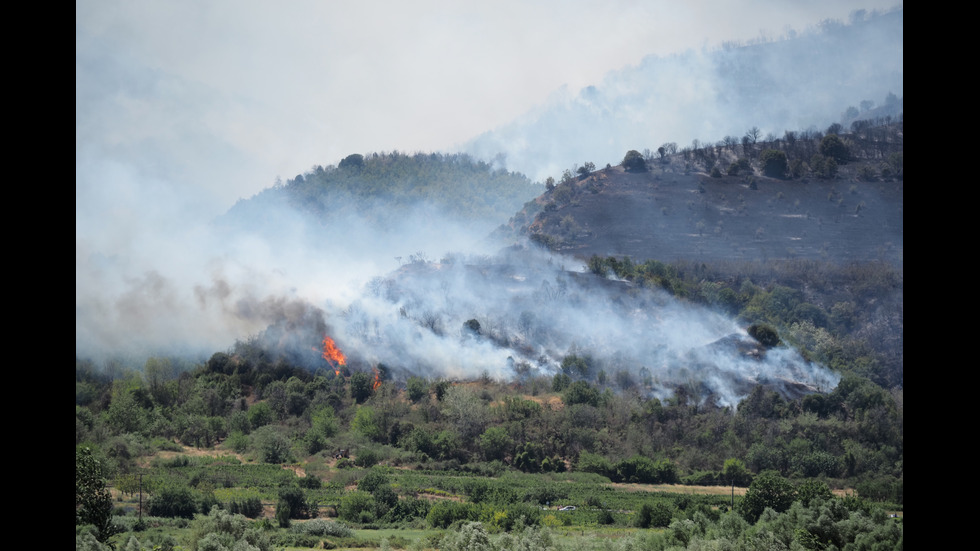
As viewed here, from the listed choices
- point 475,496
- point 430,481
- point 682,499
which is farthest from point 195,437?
point 682,499

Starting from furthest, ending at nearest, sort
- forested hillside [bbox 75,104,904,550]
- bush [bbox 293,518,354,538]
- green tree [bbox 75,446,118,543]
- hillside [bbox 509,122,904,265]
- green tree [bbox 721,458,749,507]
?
hillside [bbox 509,122,904,265]
green tree [bbox 721,458,749,507]
forested hillside [bbox 75,104,904,550]
bush [bbox 293,518,354,538]
green tree [bbox 75,446,118,543]

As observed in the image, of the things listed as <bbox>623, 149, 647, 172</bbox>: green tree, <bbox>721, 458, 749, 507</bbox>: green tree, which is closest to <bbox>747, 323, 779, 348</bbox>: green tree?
<bbox>721, 458, 749, 507</bbox>: green tree

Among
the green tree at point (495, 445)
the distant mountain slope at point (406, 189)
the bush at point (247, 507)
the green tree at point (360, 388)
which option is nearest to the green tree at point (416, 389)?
the green tree at point (360, 388)

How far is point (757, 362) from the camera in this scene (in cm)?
7338

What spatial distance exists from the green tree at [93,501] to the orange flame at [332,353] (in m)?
30.5

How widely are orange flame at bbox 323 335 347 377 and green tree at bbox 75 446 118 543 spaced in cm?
3051

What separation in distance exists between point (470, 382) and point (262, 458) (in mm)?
18505

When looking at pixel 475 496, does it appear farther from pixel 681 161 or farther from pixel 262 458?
pixel 681 161

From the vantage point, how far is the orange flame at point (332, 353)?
73000mm

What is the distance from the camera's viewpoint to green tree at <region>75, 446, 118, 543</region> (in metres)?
40.0

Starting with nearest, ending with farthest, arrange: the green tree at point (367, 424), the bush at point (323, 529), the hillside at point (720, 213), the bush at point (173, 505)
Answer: the bush at point (323, 529), the bush at point (173, 505), the green tree at point (367, 424), the hillside at point (720, 213)

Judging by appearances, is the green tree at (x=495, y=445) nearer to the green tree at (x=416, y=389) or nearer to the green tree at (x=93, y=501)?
the green tree at (x=416, y=389)

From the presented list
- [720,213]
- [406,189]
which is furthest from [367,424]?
[406,189]

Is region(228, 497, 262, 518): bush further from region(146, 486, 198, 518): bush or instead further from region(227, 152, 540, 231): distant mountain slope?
region(227, 152, 540, 231): distant mountain slope
